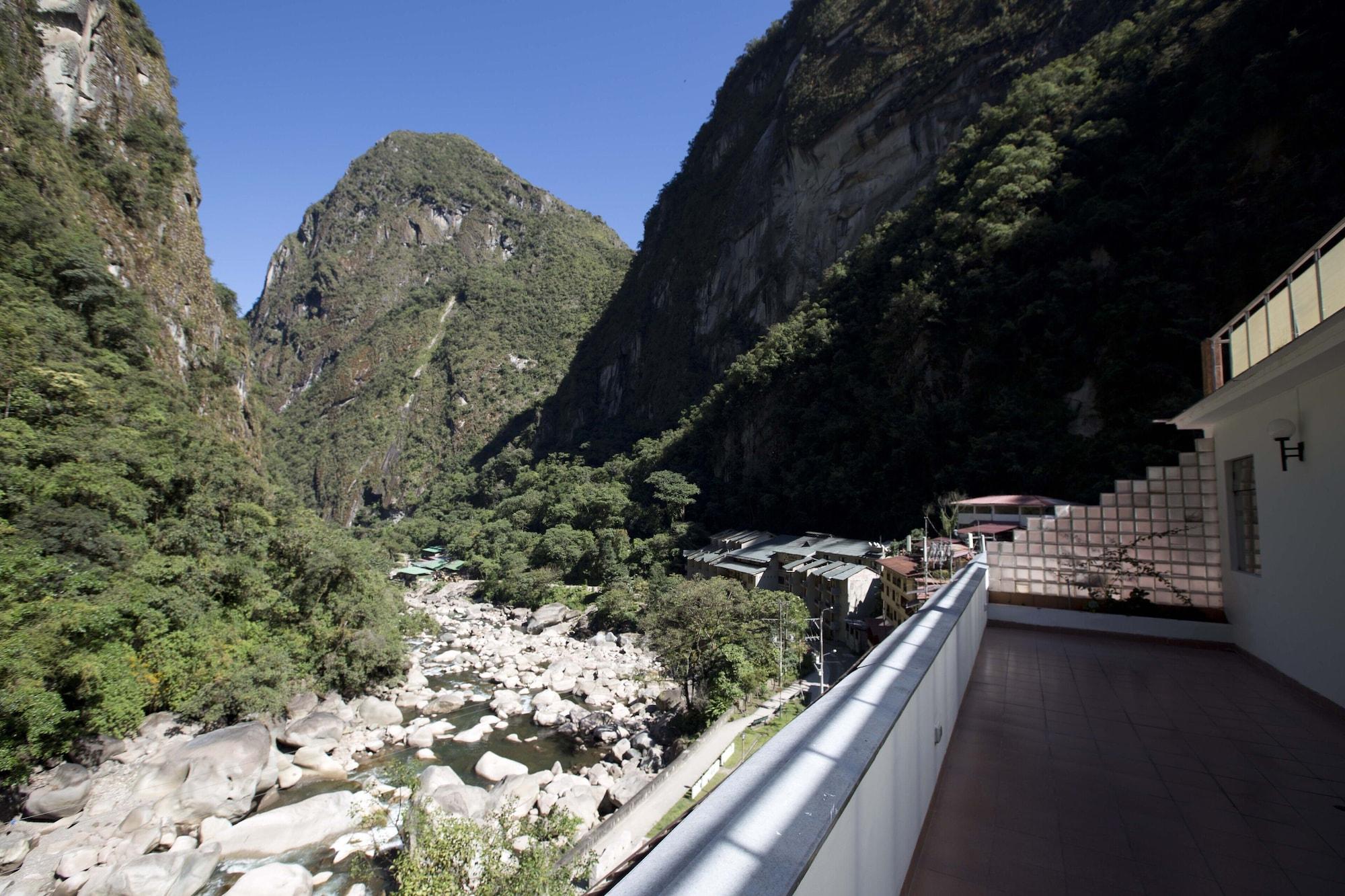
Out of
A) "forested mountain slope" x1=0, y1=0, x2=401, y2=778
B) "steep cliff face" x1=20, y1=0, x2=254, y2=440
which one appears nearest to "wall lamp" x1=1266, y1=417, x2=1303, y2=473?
"forested mountain slope" x1=0, y1=0, x2=401, y2=778

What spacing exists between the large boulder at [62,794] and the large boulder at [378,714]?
5453mm

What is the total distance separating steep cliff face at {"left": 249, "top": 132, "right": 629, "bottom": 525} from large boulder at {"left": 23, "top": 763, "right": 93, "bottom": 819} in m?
68.7

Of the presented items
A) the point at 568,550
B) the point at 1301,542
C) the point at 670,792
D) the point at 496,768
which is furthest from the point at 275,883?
the point at 568,550

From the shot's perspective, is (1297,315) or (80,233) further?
(80,233)

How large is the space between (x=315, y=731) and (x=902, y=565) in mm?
14128

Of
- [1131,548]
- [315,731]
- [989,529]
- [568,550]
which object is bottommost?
[315,731]

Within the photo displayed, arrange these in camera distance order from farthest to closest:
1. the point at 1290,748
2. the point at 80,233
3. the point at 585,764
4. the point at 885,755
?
the point at 80,233 → the point at 585,764 → the point at 1290,748 → the point at 885,755

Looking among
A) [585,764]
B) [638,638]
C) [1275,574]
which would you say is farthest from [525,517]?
[1275,574]

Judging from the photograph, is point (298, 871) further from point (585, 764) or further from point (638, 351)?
point (638, 351)

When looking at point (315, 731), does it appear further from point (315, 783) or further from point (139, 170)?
point (139, 170)

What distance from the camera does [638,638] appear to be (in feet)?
75.4

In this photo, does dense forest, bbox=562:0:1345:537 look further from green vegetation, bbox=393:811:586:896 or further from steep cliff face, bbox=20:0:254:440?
steep cliff face, bbox=20:0:254:440

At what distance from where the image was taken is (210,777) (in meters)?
10.7

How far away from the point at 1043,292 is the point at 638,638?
20273mm
